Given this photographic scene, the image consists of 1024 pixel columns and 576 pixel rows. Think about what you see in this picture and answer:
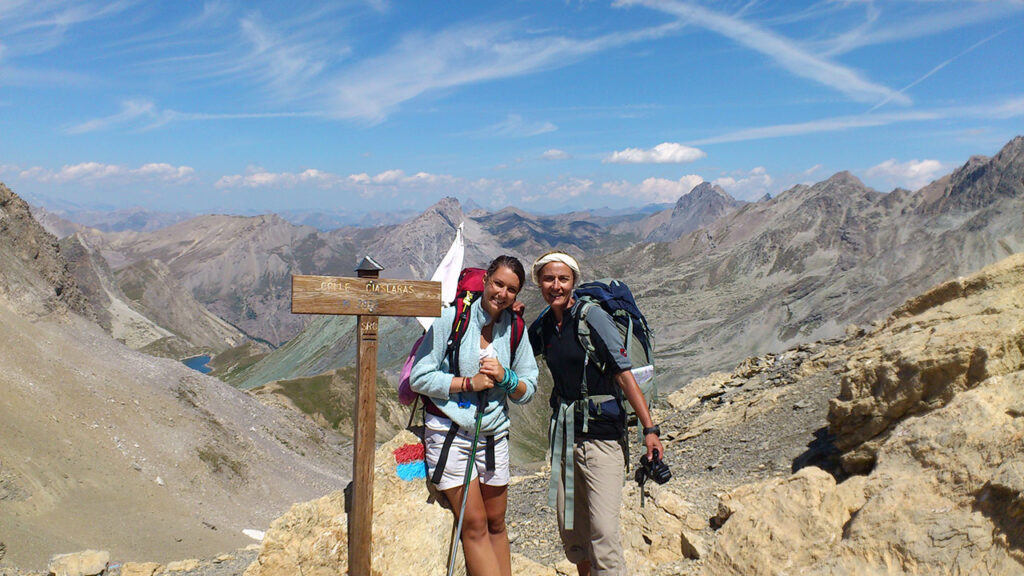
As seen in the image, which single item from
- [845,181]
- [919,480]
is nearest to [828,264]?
[845,181]

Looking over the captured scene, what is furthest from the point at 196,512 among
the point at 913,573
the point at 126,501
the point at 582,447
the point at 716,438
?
the point at 913,573

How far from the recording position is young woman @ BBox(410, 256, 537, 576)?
4992 millimetres

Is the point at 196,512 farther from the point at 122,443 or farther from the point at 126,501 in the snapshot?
the point at 122,443

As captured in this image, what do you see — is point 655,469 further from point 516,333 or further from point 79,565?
point 79,565

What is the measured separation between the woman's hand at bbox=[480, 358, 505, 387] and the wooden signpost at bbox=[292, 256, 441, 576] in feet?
2.71

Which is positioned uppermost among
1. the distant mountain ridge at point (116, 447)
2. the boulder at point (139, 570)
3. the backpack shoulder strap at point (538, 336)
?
the backpack shoulder strap at point (538, 336)

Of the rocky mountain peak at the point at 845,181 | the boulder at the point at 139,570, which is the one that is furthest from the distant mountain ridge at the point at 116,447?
the rocky mountain peak at the point at 845,181

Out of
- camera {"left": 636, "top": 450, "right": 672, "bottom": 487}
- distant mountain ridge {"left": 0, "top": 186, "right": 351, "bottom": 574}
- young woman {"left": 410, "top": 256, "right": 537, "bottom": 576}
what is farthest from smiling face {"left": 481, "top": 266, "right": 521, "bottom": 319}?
distant mountain ridge {"left": 0, "top": 186, "right": 351, "bottom": 574}

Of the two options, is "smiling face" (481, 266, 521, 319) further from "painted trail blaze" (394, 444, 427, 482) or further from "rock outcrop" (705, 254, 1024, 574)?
"rock outcrop" (705, 254, 1024, 574)

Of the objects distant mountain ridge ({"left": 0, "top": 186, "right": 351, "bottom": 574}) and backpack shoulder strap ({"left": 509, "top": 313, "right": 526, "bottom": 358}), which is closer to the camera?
backpack shoulder strap ({"left": 509, "top": 313, "right": 526, "bottom": 358})

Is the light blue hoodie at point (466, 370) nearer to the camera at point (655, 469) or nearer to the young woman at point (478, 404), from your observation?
the young woman at point (478, 404)

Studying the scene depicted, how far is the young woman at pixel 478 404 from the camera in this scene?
4992 millimetres

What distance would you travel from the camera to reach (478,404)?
5086 mm

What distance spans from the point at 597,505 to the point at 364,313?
2.58 metres
